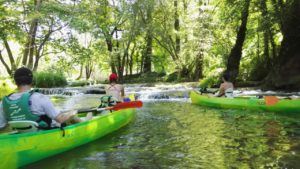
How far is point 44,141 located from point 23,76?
1154mm

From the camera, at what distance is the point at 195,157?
579cm

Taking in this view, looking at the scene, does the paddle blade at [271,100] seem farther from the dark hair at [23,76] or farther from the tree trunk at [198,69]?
the tree trunk at [198,69]

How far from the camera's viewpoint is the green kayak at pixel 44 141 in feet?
15.6

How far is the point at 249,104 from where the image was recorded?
11.2 m

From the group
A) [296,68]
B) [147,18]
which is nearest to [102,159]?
[296,68]

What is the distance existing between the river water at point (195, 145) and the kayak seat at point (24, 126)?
54cm

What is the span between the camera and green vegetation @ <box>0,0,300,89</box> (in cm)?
1645

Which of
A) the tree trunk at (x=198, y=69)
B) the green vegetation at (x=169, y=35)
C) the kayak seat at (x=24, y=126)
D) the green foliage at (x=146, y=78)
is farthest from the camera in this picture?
the green foliage at (x=146, y=78)

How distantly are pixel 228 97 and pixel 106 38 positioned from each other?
1757 centimetres

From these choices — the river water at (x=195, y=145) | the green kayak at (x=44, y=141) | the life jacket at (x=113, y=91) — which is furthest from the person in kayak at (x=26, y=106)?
the life jacket at (x=113, y=91)

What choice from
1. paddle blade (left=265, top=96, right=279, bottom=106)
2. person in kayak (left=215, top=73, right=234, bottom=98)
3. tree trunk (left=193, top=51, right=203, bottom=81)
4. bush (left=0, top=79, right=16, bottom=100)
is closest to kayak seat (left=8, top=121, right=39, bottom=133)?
paddle blade (left=265, top=96, right=279, bottom=106)

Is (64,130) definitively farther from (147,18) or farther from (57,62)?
(147,18)

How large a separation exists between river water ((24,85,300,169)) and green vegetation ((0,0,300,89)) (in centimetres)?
816

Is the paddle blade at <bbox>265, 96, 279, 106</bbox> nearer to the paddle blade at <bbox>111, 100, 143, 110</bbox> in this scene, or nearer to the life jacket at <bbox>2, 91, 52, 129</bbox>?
the paddle blade at <bbox>111, 100, 143, 110</bbox>
